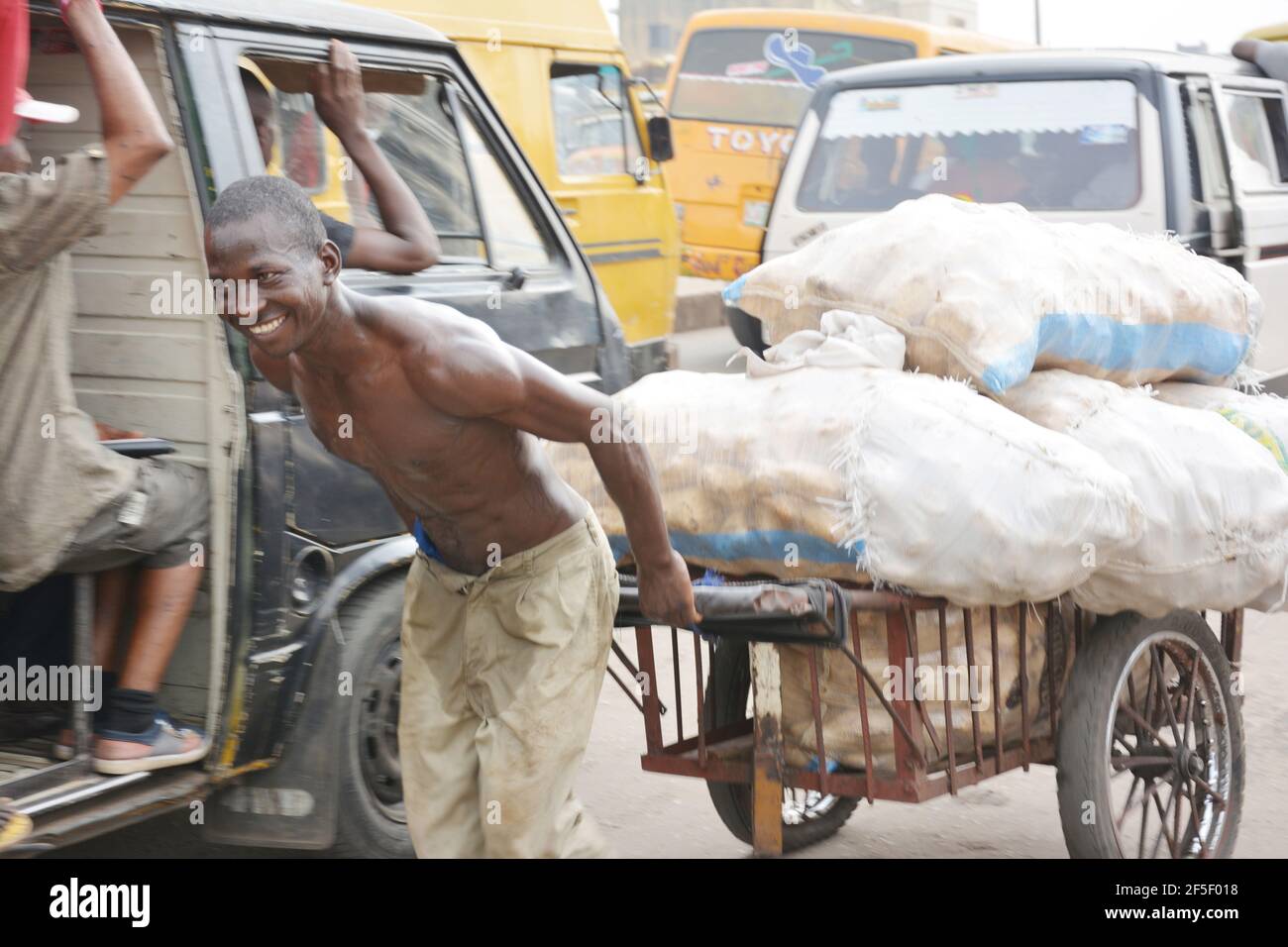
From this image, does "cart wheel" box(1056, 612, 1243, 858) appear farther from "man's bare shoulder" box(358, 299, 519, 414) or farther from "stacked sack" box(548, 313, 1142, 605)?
"man's bare shoulder" box(358, 299, 519, 414)

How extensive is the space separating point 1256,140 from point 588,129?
3671 millimetres

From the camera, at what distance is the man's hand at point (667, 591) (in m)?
2.64

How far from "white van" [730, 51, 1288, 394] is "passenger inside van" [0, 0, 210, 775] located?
5028 mm

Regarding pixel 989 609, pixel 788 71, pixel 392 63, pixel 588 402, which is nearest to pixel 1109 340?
pixel 989 609

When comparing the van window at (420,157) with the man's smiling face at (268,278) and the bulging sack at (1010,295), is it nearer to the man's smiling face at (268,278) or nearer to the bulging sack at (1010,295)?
the bulging sack at (1010,295)

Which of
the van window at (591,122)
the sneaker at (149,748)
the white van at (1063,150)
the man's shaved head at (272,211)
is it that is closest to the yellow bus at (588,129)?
the van window at (591,122)

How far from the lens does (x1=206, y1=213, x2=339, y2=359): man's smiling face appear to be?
7.82ft

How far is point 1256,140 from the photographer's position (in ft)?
27.4

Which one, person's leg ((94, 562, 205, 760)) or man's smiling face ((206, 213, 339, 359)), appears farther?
person's leg ((94, 562, 205, 760))

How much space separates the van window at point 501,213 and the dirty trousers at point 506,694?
1.54 meters

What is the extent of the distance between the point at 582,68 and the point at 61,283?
6057mm

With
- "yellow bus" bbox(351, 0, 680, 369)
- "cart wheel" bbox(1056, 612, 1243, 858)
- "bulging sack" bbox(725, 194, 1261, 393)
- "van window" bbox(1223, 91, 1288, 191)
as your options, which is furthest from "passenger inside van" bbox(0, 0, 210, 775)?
"van window" bbox(1223, 91, 1288, 191)

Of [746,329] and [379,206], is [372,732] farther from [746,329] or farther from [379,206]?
[746,329]
